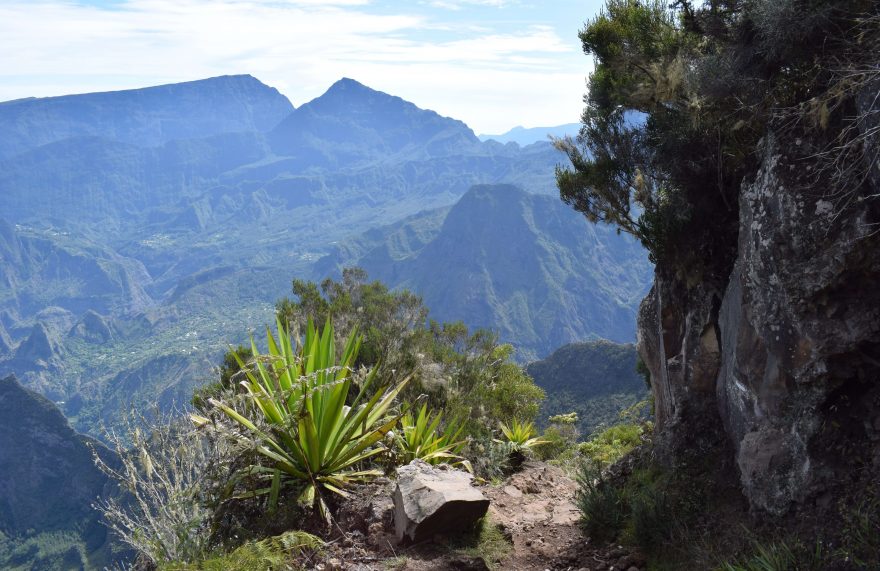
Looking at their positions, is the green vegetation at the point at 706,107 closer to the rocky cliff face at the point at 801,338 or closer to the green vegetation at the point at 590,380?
the rocky cliff face at the point at 801,338

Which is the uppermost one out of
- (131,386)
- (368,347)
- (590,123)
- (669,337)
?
(590,123)

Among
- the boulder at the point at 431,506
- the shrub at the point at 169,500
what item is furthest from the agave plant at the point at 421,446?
the shrub at the point at 169,500

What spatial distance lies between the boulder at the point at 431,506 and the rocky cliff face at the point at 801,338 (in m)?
2.04

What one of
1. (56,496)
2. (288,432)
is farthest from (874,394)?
(56,496)

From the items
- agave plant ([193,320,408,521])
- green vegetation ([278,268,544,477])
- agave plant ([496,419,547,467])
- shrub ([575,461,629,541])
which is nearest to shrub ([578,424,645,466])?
agave plant ([496,419,547,467])

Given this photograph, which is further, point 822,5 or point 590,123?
point 590,123

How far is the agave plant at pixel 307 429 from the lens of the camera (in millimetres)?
5145

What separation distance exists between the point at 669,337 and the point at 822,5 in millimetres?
3238

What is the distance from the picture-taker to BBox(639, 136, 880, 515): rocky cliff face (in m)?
3.76

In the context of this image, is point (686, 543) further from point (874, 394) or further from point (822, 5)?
point (822, 5)

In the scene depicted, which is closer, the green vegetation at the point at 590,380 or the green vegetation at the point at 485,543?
the green vegetation at the point at 485,543

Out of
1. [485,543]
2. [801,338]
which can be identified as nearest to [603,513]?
[485,543]

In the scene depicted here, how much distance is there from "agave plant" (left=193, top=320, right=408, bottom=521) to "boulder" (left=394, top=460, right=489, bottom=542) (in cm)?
62

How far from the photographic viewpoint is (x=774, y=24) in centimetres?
451
